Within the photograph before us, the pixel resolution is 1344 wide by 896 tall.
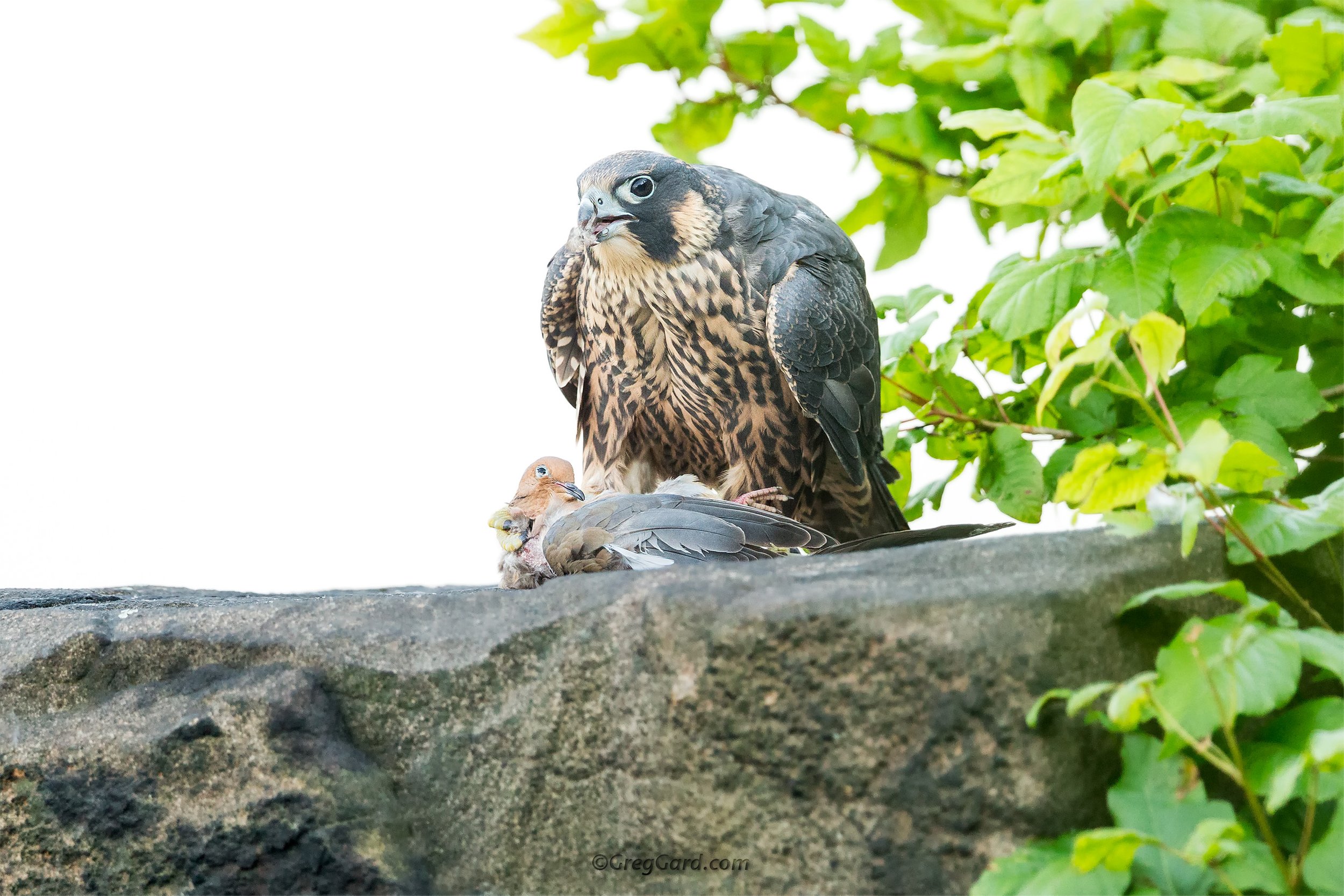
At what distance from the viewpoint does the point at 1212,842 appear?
3.01ft

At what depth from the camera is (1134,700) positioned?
948mm

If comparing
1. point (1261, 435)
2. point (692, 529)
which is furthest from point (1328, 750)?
point (1261, 435)

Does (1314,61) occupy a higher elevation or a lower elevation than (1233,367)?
higher

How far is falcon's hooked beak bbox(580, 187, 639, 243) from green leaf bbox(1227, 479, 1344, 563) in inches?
40.9

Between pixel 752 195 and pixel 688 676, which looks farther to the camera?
pixel 752 195

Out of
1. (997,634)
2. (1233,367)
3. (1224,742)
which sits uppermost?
(1233,367)

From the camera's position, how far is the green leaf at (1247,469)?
1.15 meters

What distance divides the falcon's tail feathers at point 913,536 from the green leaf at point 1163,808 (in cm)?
74

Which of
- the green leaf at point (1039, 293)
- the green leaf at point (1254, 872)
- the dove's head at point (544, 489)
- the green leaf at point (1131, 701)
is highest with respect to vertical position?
the green leaf at point (1039, 293)

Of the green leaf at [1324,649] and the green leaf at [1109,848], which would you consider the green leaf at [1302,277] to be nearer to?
the green leaf at [1324,649]

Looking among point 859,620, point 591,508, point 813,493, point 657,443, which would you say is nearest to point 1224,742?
point 859,620

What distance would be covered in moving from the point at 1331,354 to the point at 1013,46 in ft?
2.72

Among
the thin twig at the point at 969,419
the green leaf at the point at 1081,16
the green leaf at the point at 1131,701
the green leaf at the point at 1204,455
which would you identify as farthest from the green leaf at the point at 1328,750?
the green leaf at the point at 1081,16

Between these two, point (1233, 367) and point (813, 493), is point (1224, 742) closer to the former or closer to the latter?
point (1233, 367)
